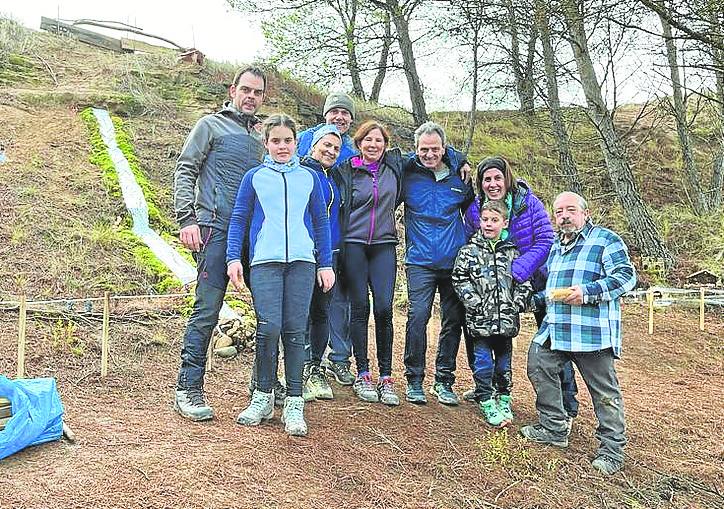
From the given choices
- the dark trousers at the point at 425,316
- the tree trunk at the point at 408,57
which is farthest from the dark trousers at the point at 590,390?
the tree trunk at the point at 408,57

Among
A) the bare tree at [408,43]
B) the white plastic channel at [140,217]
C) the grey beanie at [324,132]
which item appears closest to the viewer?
the grey beanie at [324,132]

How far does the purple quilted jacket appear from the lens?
14.6ft

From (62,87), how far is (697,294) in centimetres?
1159

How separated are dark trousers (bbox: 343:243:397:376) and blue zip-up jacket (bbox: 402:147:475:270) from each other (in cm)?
21

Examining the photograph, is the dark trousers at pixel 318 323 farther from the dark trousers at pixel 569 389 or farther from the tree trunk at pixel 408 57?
the tree trunk at pixel 408 57

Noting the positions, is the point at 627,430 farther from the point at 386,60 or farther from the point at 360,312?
the point at 386,60

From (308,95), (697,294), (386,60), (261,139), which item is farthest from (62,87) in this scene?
(697,294)

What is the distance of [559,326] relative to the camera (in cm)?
411

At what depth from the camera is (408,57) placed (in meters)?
14.1

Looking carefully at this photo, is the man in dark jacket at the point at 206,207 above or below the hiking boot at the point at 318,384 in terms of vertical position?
above

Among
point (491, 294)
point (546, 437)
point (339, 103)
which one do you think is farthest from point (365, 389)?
point (339, 103)

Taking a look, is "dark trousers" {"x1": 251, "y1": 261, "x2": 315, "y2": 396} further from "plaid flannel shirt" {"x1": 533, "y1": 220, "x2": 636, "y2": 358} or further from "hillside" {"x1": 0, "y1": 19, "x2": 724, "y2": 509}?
"plaid flannel shirt" {"x1": 533, "y1": 220, "x2": 636, "y2": 358}

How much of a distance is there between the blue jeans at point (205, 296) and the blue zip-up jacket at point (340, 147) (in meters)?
0.89

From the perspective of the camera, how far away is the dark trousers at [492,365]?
4551mm
